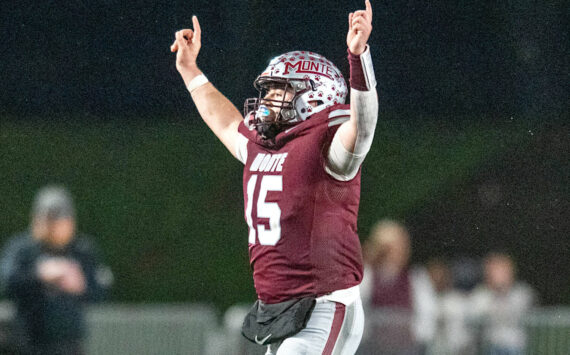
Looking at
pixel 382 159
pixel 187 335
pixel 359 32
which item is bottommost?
pixel 187 335

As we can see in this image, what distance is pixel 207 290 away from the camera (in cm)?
845

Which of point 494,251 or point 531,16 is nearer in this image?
point 531,16

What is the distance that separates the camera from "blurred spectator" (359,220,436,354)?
5.71 m

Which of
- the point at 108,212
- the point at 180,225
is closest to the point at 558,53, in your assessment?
the point at 180,225

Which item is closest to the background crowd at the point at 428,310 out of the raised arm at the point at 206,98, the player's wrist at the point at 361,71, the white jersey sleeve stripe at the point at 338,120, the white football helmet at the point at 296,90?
the raised arm at the point at 206,98

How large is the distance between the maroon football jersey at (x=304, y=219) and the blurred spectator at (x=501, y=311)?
3.44 m

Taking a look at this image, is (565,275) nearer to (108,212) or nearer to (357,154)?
(108,212)

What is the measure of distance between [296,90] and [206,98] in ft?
2.28

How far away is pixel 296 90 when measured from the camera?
3.29 m

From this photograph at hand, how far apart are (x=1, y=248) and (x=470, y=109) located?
15.8 ft

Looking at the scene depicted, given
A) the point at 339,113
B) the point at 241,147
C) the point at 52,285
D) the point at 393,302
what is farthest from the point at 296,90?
the point at 393,302

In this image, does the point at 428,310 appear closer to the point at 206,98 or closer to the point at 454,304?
the point at 454,304

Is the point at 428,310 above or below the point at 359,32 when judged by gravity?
below

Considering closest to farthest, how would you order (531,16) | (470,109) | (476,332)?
1. (476,332)
2. (531,16)
3. (470,109)
